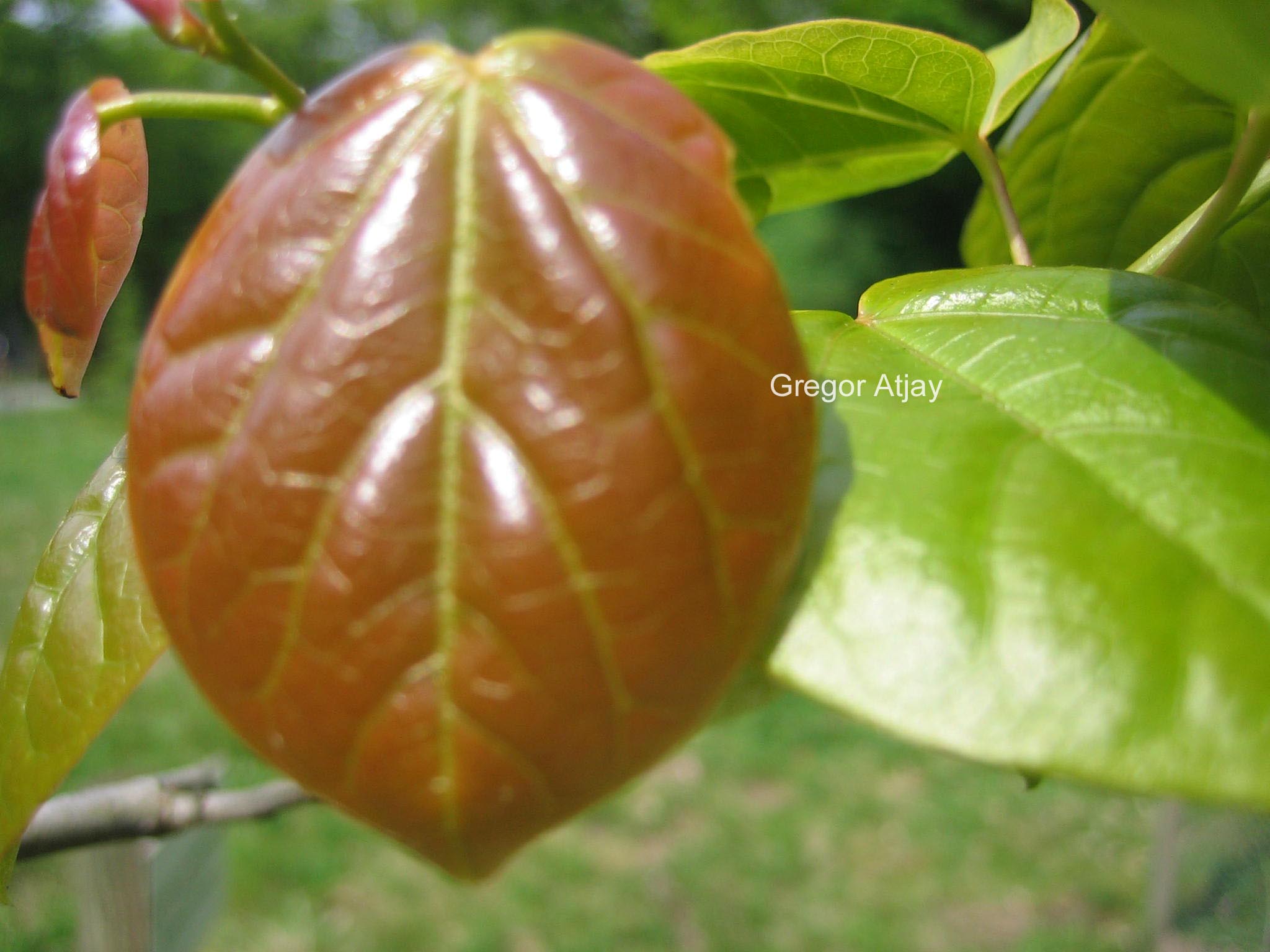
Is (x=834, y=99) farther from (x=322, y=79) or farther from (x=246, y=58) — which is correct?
(x=322, y=79)

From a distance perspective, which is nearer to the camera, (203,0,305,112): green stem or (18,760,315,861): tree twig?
(203,0,305,112): green stem

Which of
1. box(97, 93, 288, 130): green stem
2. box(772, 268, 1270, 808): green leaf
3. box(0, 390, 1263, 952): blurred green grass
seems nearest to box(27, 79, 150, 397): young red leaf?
box(97, 93, 288, 130): green stem

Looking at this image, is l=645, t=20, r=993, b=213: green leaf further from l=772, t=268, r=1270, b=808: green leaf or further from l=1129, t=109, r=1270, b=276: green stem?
l=772, t=268, r=1270, b=808: green leaf

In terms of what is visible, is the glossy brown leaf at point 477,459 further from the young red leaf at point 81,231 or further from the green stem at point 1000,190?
the green stem at point 1000,190

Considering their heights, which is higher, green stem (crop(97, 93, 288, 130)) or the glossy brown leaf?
green stem (crop(97, 93, 288, 130))

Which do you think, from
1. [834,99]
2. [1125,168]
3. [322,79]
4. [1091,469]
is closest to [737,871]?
[1125,168]


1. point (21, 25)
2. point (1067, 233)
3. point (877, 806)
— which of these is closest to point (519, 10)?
point (21, 25)
